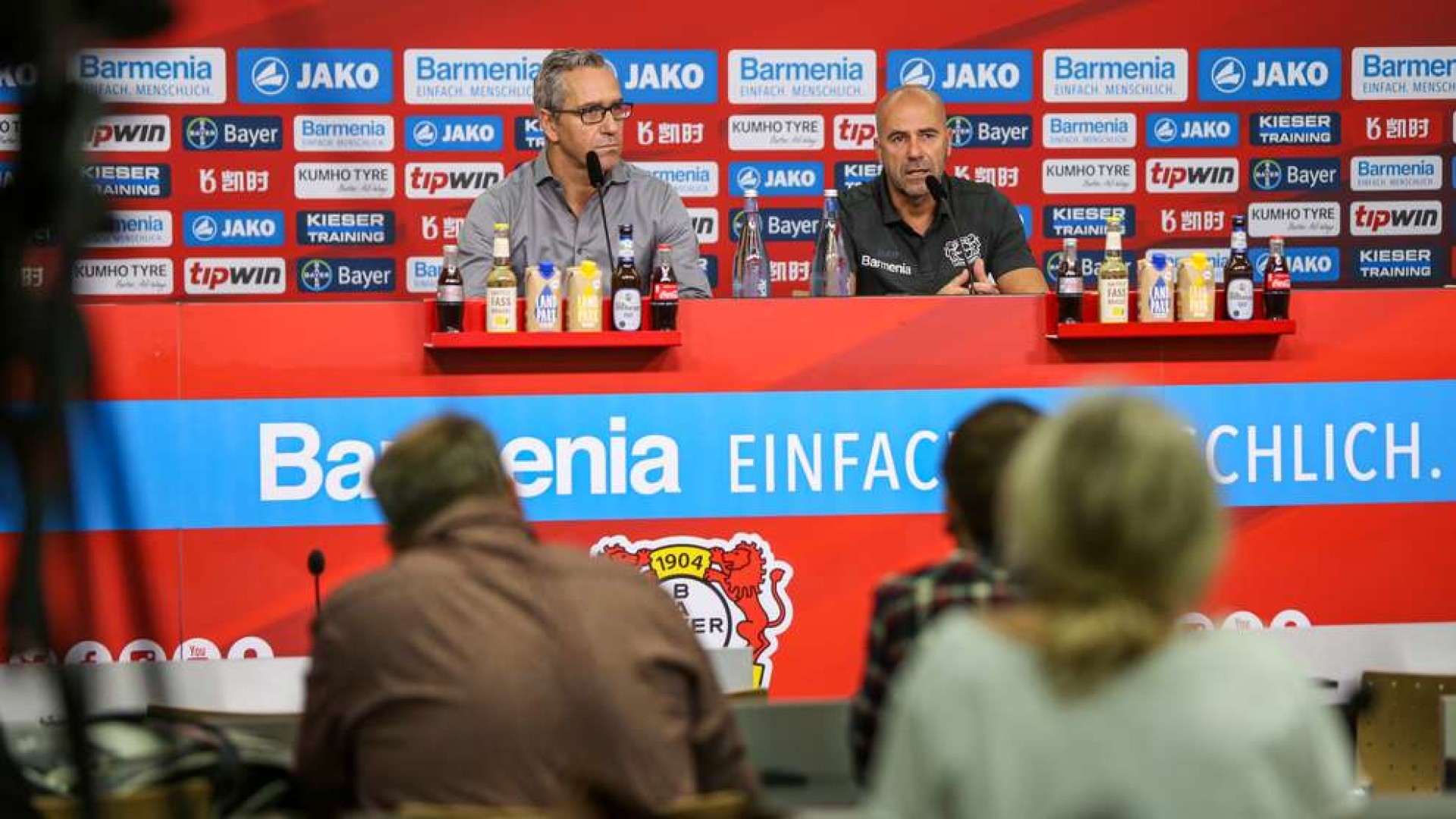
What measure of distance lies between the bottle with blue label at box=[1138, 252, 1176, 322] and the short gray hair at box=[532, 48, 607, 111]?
65.6 inches

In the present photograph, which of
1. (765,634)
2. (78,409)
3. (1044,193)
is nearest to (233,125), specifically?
(1044,193)

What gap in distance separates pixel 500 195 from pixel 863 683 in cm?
338

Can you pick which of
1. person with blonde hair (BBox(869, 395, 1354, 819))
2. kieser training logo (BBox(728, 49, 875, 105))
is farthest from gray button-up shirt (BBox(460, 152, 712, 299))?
person with blonde hair (BBox(869, 395, 1354, 819))

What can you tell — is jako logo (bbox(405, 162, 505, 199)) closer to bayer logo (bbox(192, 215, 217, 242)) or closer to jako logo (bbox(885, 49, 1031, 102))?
bayer logo (bbox(192, 215, 217, 242))

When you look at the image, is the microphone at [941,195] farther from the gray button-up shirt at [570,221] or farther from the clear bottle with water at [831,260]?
the gray button-up shirt at [570,221]

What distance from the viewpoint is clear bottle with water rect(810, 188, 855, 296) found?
539 cm

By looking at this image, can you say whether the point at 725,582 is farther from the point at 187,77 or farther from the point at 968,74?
A: the point at 187,77

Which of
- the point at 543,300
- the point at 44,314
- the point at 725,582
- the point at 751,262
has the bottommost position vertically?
Result: the point at 725,582

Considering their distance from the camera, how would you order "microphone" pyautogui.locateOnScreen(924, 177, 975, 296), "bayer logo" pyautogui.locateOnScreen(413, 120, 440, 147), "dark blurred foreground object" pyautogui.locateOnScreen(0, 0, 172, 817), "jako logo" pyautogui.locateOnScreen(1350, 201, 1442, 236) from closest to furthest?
"dark blurred foreground object" pyautogui.locateOnScreen(0, 0, 172, 817) → "microphone" pyautogui.locateOnScreen(924, 177, 975, 296) → "bayer logo" pyautogui.locateOnScreen(413, 120, 440, 147) → "jako logo" pyautogui.locateOnScreen(1350, 201, 1442, 236)

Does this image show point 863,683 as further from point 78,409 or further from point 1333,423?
point 1333,423

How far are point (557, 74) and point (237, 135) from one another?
8.46ft

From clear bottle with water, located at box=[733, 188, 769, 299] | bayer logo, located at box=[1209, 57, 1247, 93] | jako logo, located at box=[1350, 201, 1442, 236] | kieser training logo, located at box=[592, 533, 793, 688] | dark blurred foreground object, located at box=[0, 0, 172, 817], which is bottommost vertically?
kieser training logo, located at box=[592, 533, 793, 688]

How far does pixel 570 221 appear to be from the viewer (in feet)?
18.4

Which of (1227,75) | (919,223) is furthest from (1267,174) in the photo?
A: (919,223)
